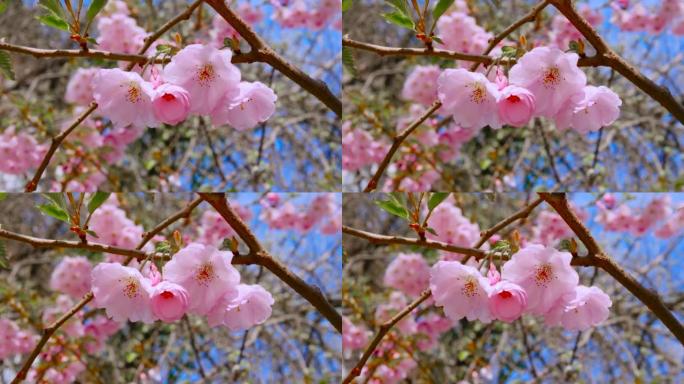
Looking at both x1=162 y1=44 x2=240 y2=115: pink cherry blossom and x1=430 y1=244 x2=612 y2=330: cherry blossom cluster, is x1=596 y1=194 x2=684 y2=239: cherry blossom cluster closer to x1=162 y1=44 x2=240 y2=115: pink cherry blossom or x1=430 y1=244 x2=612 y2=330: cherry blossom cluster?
x1=430 y1=244 x2=612 y2=330: cherry blossom cluster

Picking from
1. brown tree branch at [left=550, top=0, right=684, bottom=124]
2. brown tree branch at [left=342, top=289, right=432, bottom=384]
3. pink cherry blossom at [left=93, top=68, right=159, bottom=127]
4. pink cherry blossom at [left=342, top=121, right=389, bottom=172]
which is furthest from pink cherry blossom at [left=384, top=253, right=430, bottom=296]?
pink cherry blossom at [left=93, top=68, right=159, bottom=127]

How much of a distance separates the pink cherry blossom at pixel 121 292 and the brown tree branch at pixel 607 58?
0.80 metres

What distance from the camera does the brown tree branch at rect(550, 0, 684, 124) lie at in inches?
55.4

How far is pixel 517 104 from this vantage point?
1250 mm

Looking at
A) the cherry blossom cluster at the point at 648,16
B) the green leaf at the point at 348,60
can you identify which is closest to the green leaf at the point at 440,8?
the green leaf at the point at 348,60

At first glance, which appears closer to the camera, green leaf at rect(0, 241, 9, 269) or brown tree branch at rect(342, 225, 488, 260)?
brown tree branch at rect(342, 225, 488, 260)

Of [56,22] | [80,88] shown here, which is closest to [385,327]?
[56,22]

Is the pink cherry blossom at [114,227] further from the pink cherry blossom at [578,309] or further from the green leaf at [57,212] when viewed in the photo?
the pink cherry blossom at [578,309]

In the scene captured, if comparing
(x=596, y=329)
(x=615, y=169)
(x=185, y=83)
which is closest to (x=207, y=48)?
(x=185, y=83)

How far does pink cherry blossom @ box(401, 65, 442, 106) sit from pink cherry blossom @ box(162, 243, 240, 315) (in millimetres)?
899

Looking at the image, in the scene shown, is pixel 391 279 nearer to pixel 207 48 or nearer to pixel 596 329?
pixel 596 329

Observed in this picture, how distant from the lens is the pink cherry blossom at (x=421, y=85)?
2.04m

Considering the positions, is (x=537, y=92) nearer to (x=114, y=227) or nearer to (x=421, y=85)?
(x=421, y=85)

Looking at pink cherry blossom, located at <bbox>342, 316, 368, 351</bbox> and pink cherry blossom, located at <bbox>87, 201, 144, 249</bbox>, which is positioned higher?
pink cherry blossom, located at <bbox>87, 201, 144, 249</bbox>
